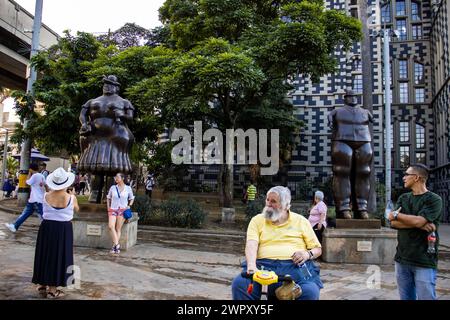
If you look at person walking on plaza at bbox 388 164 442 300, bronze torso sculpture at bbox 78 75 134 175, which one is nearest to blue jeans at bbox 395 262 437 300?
person walking on plaza at bbox 388 164 442 300

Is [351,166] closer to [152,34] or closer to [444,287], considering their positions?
[444,287]

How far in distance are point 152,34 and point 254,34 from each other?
41.8 feet

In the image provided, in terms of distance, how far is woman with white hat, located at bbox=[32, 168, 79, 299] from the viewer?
510cm

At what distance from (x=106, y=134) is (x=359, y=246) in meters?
5.89

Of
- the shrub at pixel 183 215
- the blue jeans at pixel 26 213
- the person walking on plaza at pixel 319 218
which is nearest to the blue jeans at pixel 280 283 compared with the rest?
the person walking on plaza at pixel 319 218

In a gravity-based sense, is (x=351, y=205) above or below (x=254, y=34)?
below

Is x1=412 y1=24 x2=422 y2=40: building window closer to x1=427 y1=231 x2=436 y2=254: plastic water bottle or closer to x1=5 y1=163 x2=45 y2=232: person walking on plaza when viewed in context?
x1=5 y1=163 x2=45 y2=232: person walking on plaza

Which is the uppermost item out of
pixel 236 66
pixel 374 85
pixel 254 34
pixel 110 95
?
pixel 374 85

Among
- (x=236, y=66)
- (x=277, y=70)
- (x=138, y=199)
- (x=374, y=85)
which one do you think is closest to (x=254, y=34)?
(x=277, y=70)

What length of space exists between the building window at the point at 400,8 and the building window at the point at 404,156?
9.88 meters

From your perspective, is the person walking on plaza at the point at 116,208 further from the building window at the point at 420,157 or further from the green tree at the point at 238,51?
the building window at the point at 420,157

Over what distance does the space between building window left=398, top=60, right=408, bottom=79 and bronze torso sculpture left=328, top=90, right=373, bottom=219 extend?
2268cm

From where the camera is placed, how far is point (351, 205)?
895cm

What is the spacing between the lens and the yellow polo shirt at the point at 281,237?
3.64m
